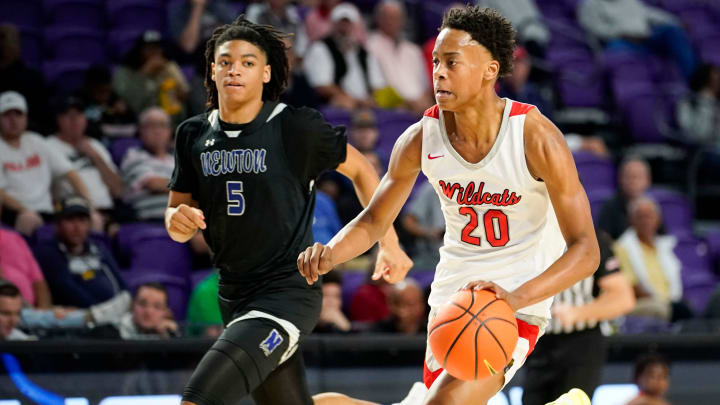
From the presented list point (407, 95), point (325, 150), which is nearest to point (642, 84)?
point (407, 95)

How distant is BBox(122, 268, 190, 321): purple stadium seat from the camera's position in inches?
272

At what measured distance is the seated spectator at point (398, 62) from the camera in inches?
391

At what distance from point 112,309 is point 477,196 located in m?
3.34

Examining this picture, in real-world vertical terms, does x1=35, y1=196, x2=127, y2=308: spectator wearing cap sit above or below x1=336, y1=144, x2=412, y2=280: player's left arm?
below

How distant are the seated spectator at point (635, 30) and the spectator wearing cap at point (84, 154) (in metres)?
6.01

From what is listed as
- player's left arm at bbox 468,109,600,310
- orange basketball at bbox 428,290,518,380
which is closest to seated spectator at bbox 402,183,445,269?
player's left arm at bbox 468,109,600,310

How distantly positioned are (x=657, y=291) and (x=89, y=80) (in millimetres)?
4665

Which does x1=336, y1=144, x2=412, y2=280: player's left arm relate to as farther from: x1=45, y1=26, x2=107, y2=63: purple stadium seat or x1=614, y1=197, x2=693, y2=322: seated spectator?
x1=45, y1=26, x2=107, y2=63: purple stadium seat

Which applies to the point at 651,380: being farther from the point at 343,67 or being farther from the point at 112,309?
the point at 343,67

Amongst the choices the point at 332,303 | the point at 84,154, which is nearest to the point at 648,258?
the point at 332,303

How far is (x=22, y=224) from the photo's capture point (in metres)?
7.19

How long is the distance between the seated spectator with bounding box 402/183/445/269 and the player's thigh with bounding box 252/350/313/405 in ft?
11.3

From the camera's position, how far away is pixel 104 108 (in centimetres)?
856

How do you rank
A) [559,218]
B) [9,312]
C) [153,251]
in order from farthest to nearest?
[153,251]
[9,312]
[559,218]
